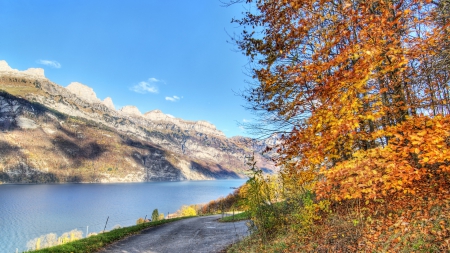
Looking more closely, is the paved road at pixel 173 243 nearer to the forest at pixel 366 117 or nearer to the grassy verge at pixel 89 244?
the grassy verge at pixel 89 244

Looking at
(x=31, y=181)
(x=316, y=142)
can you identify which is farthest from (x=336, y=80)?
Answer: (x=31, y=181)

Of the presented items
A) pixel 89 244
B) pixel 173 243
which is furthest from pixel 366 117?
pixel 89 244

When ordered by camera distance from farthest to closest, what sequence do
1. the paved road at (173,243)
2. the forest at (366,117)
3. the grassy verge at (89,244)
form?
1. the paved road at (173,243)
2. the grassy verge at (89,244)
3. the forest at (366,117)

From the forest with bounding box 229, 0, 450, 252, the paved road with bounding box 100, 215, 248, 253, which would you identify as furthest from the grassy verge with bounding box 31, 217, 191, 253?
the forest with bounding box 229, 0, 450, 252

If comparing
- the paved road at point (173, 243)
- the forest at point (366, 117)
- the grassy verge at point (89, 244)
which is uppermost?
the forest at point (366, 117)

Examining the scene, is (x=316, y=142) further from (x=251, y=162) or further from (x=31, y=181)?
(x=31, y=181)

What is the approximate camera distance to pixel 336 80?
17.1 feet

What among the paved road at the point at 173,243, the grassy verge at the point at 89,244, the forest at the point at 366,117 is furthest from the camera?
the paved road at the point at 173,243

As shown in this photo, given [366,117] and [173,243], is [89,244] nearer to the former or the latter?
[173,243]

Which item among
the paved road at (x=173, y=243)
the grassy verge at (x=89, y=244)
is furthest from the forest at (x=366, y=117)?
the grassy verge at (x=89, y=244)

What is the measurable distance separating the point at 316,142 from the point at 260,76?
2.73m

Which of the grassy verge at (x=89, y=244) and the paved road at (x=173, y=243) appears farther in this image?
the paved road at (x=173, y=243)

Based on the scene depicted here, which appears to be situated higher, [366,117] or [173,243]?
[366,117]

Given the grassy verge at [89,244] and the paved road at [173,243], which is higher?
the grassy verge at [89,244]
